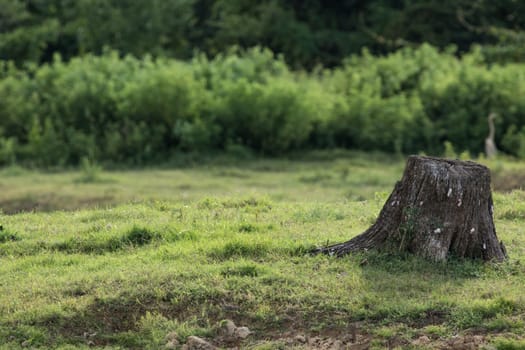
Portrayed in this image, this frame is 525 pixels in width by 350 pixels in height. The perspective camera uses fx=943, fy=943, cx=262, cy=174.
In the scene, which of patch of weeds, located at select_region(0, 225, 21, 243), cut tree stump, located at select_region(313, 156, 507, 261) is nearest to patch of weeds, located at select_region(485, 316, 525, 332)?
cut tree stump, located at select_region(313, 156, 507, 261)

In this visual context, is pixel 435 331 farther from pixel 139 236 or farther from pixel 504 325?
pixel 139 236

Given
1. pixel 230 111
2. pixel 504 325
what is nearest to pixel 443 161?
pixel 504 325

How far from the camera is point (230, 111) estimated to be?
16.8m

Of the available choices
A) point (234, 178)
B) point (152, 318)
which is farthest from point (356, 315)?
point (234, 178)

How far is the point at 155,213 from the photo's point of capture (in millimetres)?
8211

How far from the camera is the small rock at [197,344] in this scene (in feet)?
18.0

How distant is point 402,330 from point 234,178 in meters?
9.52

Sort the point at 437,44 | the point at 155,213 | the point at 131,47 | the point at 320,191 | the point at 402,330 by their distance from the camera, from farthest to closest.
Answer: the point at 437,44, the point at 131,47, the point at 320,191, the point at 155,213, the point at 402,330

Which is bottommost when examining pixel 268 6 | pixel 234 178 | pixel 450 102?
pixel 234 178

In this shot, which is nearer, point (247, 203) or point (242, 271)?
point (242, 271)

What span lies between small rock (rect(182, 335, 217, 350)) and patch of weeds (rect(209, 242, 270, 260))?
1233mm

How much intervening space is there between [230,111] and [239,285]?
10.9 m

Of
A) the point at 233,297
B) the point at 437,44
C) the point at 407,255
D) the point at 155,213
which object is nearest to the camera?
the point at 233,297

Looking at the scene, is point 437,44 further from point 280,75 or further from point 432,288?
point 432,288
